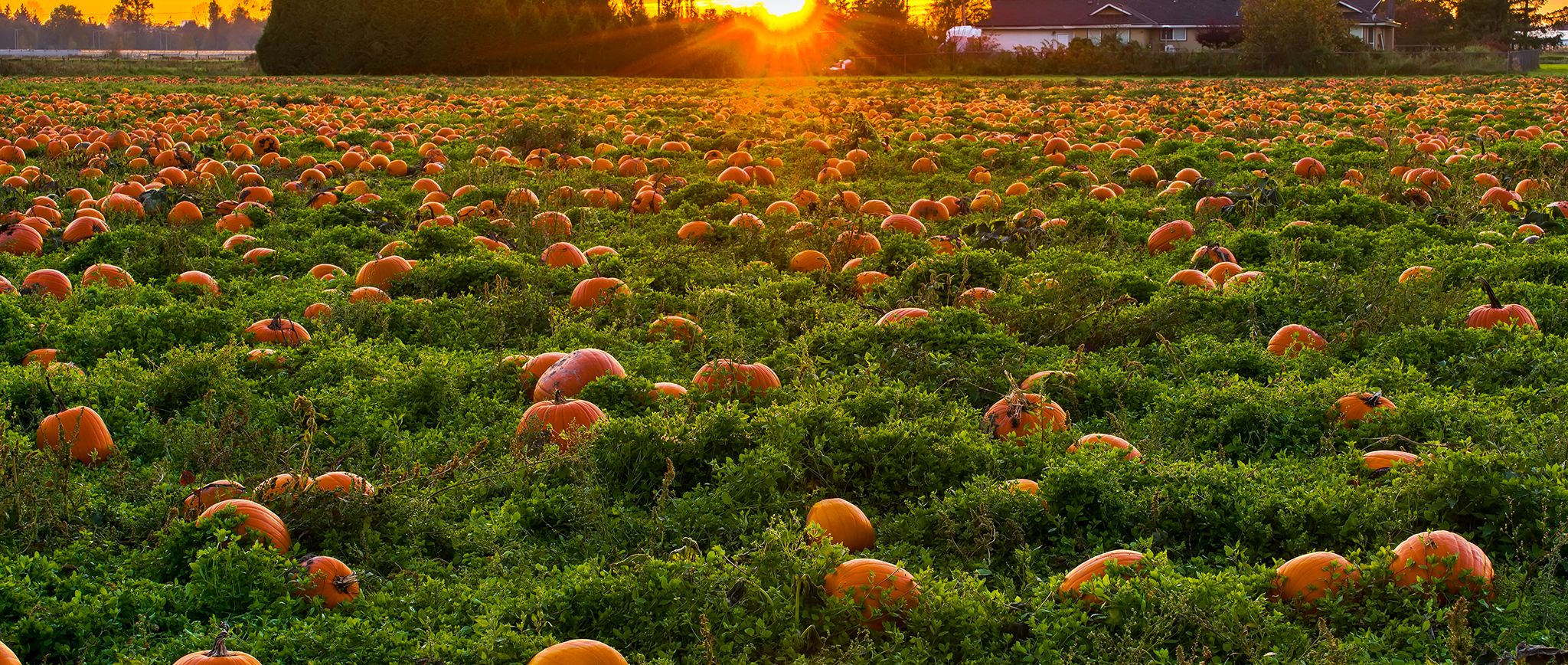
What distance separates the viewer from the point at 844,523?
350 centimetres

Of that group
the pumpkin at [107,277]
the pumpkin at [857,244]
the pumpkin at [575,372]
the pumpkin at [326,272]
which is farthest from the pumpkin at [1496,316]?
the pumpkin at [107,277]

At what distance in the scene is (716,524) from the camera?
3578mm

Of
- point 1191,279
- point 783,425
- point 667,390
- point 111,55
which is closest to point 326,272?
point 667,390

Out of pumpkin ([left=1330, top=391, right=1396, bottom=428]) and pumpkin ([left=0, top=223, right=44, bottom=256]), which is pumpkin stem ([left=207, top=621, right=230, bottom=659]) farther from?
pumpkin ([left=0, top=223, right=44, bottom=256])

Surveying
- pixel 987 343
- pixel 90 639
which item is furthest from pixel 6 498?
pixel 987 343

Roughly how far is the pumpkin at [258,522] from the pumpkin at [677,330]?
7.84 ft

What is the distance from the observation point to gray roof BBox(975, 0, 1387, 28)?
239 feet

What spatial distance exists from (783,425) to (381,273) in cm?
360

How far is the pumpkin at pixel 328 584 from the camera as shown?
3117 millimetres

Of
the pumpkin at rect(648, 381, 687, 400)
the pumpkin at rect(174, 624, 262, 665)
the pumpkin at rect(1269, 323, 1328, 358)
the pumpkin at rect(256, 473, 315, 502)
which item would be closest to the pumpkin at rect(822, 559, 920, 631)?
the pumpkin at rect(174, 624, 262, 665)

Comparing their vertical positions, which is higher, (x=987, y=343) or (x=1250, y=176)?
(x=1250, y=176)

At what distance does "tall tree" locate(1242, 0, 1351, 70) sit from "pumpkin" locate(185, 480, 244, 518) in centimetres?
4622

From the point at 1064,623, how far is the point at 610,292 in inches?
152

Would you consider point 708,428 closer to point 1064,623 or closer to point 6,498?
point 1064,623
